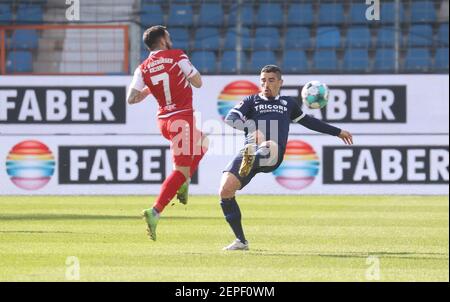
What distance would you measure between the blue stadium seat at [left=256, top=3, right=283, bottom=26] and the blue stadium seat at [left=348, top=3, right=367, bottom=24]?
1586 millimetres

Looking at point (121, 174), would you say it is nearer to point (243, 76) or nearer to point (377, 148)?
point (243, 76)

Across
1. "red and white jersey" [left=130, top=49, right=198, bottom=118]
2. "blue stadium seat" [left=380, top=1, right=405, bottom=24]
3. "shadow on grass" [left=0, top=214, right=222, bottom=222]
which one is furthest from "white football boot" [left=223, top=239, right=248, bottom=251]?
"blue stadium seat" [left=380, top=1, right=405, bottom=24]

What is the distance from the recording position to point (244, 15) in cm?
2506

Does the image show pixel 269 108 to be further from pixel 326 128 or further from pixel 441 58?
pixel 441 58

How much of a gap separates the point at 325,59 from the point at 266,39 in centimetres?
139

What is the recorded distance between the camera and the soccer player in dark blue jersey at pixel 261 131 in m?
10.8

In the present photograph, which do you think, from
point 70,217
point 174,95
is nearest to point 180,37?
point 70,217

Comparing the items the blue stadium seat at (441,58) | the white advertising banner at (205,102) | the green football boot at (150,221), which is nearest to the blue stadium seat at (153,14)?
the white advertising banner at (205,102)

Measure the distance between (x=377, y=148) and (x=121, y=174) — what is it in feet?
15.7

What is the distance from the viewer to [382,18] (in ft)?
81.0

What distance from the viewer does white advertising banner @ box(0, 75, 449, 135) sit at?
21.2 m

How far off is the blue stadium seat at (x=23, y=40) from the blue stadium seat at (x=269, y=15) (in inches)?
195
